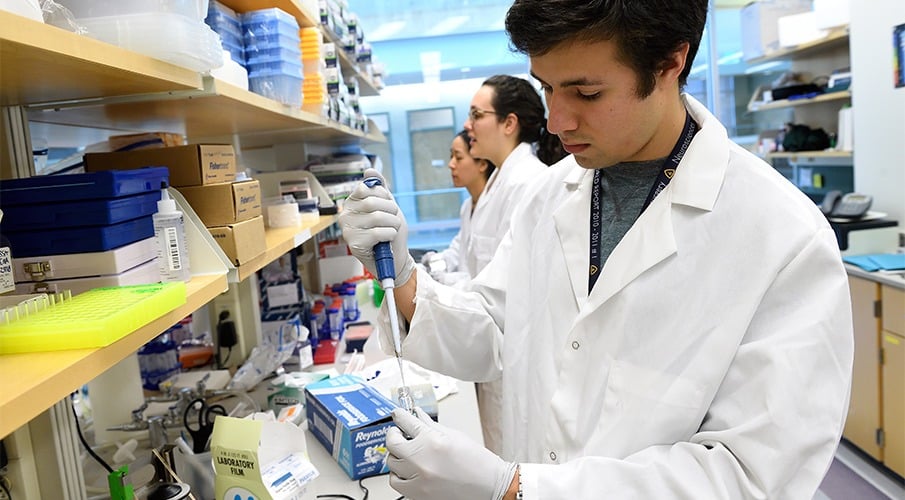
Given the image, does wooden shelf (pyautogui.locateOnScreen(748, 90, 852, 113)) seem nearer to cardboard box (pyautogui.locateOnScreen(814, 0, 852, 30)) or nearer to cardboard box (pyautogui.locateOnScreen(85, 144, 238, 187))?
cardboard box (pyautogui.locateOnScreen(814, 0, 852, 30))

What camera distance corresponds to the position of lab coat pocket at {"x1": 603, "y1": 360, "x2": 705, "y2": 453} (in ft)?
3.43

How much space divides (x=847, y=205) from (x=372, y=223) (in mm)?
3243

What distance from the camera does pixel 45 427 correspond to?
1103 mm

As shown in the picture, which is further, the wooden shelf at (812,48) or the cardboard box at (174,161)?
the wooden shelf at (812,48)

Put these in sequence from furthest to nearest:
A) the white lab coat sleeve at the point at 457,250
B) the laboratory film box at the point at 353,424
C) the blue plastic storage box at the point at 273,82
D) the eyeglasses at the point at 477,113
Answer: the white lab coat sleeve at the point at 457,250 < the eyeglasses at the point at 477,113 < the blue plastic storage box at the point at 273,82 < the laboratory film box at the point at 353,424

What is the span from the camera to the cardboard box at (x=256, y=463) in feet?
3.78

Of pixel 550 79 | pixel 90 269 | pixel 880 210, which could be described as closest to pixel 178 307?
pixel 90 269

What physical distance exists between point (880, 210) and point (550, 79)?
3391 millimetres

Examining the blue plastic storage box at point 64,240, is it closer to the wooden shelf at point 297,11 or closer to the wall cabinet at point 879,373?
the wooden shelf at point 297,11

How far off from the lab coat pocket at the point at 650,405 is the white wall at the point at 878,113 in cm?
288

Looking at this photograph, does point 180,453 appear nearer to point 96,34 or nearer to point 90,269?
point 90,269

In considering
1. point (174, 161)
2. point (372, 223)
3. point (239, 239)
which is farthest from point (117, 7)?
point (372, 223)

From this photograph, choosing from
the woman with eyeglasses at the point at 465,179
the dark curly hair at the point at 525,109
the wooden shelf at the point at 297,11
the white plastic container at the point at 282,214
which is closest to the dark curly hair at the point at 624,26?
the wooden shelf at the point at 297,11

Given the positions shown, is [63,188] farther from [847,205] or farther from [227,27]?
[847,205]
